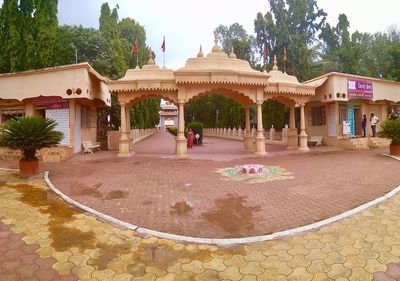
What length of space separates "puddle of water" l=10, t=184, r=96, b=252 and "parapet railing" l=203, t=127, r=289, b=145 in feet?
44.6

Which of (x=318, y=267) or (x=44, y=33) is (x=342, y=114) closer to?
(x=318, y=267)

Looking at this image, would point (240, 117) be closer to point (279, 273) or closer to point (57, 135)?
point (57, 135)

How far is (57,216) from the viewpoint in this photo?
19.1 feet

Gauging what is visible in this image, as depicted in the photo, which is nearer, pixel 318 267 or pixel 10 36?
pixel 318 267

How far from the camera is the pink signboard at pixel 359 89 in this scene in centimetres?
1842

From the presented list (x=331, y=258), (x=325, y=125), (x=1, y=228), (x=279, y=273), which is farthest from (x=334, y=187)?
(x=325, y=125)

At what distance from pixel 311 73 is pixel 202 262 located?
2761 cm

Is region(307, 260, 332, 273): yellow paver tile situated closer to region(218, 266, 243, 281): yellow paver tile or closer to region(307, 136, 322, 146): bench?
region(218, 266, 243, 281): yellow paver tile

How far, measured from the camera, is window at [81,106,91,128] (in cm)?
1702

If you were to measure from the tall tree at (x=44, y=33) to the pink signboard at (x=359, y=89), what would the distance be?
20.7 meters

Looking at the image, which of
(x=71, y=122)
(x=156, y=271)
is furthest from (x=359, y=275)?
(x=71, y=122)

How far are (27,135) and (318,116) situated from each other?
57.3 ft

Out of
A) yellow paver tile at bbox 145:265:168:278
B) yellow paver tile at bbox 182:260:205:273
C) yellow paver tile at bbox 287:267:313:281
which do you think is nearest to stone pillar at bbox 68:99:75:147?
yellow paver tile at bbox 145:265:168:278

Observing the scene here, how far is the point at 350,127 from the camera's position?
19.5 metres
